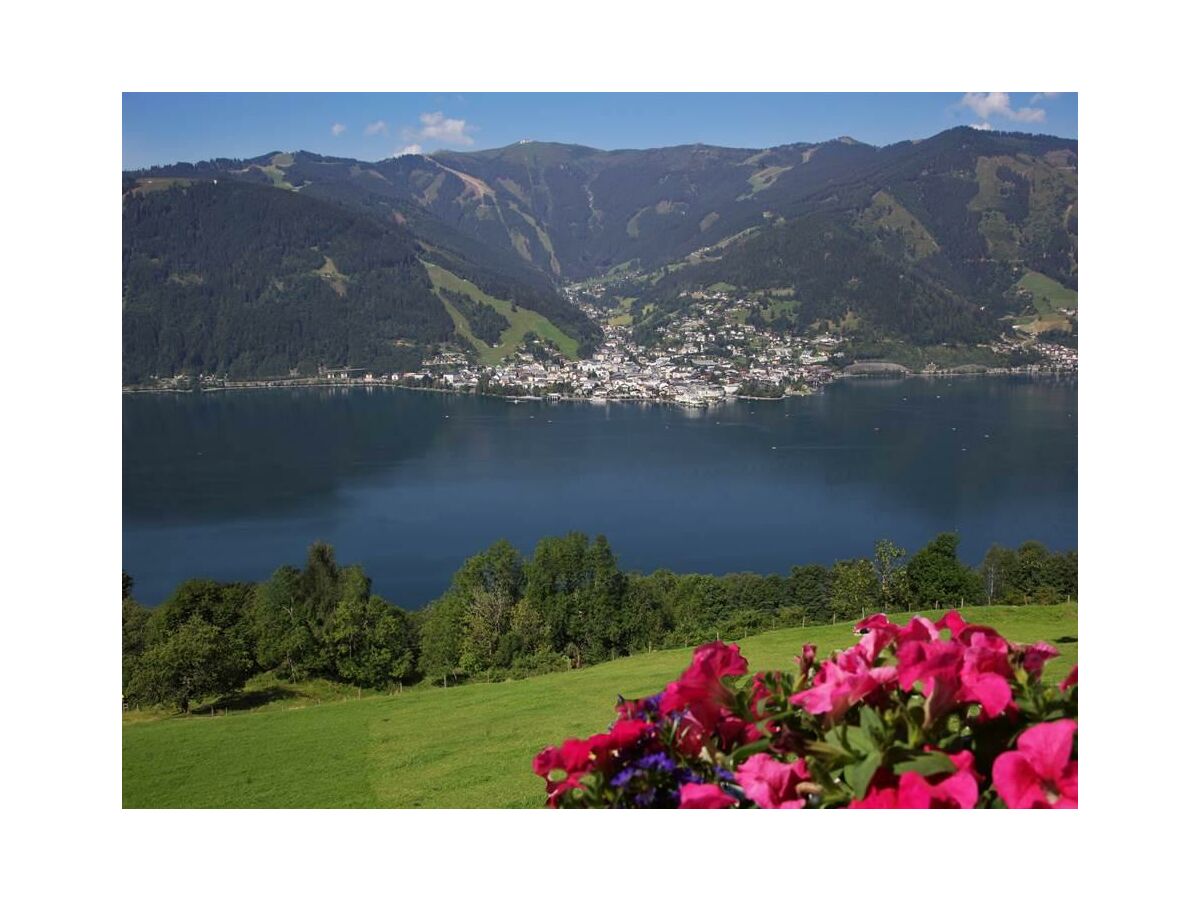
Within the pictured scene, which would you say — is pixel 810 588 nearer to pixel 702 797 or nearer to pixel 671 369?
pixel 702 797

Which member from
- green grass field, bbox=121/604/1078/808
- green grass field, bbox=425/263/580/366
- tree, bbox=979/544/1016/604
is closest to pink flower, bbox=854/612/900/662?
green grass field, bbox=121/604/1078/808

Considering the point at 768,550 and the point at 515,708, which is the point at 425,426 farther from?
the point at 515,708

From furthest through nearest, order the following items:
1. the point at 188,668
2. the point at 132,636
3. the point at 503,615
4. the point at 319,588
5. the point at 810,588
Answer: the point at 810,588 → the point at 319,588 → the point at 503,615 → the point at 132,636 → the point at 188,668

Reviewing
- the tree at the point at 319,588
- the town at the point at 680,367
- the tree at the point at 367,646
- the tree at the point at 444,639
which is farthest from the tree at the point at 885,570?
the town at the point at 680,367

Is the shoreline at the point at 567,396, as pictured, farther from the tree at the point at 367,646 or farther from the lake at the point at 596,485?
the tree at the point at 367,646

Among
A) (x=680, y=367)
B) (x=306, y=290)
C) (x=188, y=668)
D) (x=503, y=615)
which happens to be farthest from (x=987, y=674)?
(x=306, y=290)

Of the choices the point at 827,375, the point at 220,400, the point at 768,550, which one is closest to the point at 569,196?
the point at 827,375
